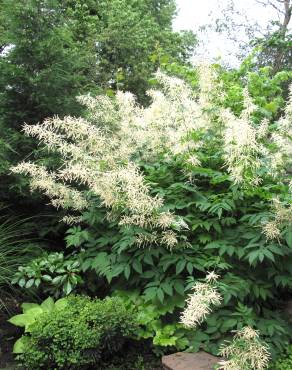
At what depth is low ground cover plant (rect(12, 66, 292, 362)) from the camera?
11.2 feet

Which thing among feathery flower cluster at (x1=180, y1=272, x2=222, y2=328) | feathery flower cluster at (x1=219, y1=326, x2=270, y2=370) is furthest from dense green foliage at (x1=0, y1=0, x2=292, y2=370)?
feathery flower cluster at (x1=219, y1=326, x2=270, y2=370)

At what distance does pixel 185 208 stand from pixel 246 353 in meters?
1.52

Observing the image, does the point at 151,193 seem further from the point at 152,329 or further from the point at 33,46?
the point at 33,46

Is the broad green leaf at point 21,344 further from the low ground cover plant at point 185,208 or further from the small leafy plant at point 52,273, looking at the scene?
the low ground cover plant at point 185,208

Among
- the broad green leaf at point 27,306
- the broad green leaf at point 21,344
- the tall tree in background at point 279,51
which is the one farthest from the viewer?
the tall tree in background at point 279,51

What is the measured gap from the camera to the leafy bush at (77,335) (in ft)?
11.0

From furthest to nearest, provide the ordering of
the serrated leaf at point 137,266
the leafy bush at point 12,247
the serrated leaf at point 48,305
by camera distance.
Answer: the leafy bush at point 12,247
the serrated leaf at point 48,305
the serrated leaf at point 137,266

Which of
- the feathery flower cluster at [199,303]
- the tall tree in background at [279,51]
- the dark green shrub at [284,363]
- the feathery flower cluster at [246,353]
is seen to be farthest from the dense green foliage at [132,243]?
the tall tree in background at [279,51]

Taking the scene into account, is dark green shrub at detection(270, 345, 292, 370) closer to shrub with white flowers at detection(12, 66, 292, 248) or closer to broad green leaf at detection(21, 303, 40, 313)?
shrub with white flowers at detection(12, 66, 292, 248)

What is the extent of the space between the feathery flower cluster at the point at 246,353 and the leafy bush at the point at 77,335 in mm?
986

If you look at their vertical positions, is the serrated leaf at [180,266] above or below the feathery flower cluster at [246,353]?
above

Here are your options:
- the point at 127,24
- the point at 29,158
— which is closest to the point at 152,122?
the point at 29,158

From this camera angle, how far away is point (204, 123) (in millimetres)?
4484

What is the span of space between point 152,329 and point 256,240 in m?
1.16
